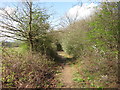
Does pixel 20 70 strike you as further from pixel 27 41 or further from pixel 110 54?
pixel 110 54

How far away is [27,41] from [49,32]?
89.6 inches

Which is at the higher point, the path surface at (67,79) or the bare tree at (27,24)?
the bare tree at (27,24)

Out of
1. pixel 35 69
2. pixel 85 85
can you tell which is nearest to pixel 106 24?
pixel 85 85

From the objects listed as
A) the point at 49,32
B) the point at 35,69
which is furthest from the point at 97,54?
the point at 49,32

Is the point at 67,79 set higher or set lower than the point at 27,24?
lower

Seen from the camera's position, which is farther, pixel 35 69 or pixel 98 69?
pixel 35 69

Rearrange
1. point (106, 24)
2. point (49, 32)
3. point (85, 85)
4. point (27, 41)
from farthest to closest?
point (49, 32) < point (27, 41) < point (106, 24) < point (85, 85)

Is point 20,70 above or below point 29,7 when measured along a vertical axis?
below

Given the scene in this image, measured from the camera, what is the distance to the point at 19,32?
630cm

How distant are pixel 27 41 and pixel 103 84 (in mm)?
6528

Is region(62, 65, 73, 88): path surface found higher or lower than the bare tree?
lower

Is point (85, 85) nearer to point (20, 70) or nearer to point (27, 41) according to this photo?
point (20, 70)

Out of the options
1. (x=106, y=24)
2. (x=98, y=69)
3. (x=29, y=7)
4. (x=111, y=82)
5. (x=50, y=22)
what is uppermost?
(x=29, y=7)

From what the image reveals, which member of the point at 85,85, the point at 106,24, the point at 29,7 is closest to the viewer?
the point at 85,85
